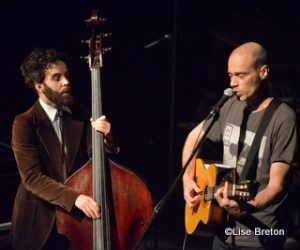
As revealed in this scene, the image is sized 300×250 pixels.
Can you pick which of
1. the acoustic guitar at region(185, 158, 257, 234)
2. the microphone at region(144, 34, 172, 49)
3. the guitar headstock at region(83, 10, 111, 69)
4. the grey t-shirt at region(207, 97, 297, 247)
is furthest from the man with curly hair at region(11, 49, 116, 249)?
the microphone at region(144, 34, 172, 49)

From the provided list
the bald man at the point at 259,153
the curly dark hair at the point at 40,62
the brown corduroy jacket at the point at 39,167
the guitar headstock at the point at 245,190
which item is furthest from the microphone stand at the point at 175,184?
the curly dark hair at the point at 40,62

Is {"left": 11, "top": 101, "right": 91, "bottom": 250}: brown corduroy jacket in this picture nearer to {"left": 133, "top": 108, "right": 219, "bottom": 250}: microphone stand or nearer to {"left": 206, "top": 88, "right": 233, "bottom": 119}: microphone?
{"left": 133, "top": 108, "right": 219, "bottom": 250}: microphone stand

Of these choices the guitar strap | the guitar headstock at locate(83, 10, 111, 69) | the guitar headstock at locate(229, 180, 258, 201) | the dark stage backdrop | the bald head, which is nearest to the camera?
the guitar headstock at locate(229, 180, 258, 201)

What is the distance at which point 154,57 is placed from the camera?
17.5 ft

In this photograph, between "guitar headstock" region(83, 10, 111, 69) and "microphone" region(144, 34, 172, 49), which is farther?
"microphone" region(144, 34, 172, 49)

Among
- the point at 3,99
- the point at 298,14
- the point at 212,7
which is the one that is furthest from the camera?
the point at 212,7

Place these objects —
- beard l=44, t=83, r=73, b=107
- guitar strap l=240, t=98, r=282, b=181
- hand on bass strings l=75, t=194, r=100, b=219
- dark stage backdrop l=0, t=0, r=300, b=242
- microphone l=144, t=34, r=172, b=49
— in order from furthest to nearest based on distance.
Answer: microphone l=144, t=34, r=172, b=49 < dark stage backdrop l=0, t=0, r=300, b=242 < beard l=44, t=83, r=73, b=107 < hand on bass strings l=75, t=194, r=100, b=219 < guitar strap l=240, t=98, r=282, b=181

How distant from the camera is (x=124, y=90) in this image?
5250mm

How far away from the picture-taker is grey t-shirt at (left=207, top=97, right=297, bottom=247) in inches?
104

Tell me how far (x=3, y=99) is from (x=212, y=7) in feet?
7.54

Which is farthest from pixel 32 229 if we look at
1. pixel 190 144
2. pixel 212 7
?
pixel 212 7

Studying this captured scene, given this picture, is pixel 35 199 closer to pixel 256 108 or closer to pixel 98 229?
pixel 98 229

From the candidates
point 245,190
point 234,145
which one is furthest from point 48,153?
point 245,190

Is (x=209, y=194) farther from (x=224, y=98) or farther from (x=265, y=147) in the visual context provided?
(x=224, y=98)
